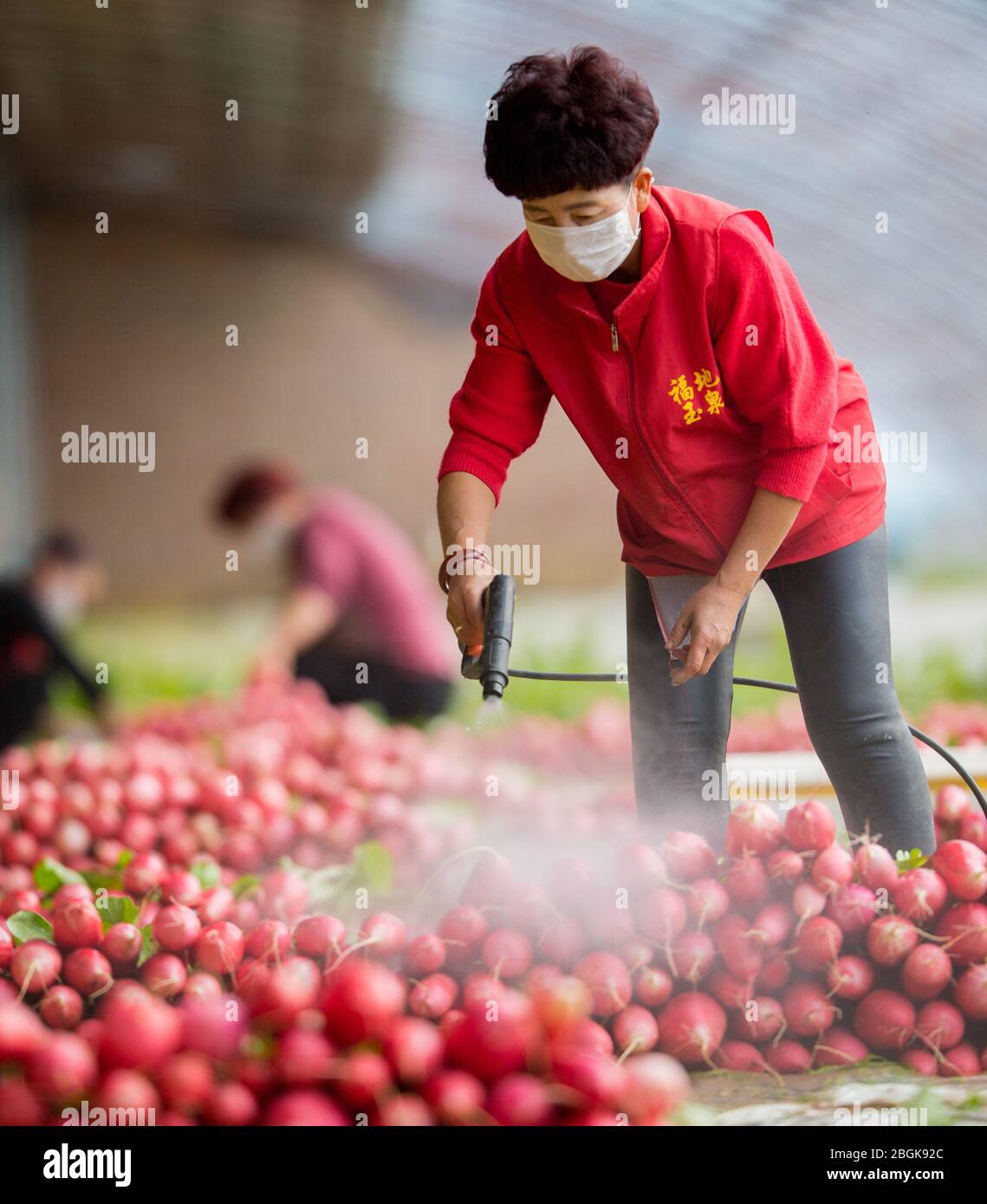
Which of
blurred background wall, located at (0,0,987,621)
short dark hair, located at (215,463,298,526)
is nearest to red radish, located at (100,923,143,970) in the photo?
blurred background wall, located at (0,0,987,621)

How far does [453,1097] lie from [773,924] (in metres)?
0.37

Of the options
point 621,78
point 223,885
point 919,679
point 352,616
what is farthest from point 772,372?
point 352,616

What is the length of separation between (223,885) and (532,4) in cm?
117

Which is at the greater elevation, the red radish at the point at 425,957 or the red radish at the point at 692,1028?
the red radish at the point at 425,957

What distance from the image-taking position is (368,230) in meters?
3.33

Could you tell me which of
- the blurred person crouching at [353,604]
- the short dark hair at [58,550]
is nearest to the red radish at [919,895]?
the blurred person crouching at [353,604]

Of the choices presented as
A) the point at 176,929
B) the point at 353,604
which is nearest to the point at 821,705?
the point at 176,929

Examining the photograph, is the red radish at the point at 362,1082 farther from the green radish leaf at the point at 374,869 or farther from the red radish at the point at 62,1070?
the green radish leaf at the point at 374,869

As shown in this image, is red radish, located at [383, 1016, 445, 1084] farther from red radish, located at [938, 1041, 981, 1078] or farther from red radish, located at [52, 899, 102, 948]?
red radish, located at [938, 1041, 981, 1078]

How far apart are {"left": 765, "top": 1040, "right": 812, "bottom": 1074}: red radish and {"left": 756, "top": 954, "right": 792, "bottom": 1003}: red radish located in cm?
5

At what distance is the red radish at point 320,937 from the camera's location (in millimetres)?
1001

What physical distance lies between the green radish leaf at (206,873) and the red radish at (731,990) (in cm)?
60

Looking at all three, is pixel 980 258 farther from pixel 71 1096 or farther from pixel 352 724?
pixel 71 1096

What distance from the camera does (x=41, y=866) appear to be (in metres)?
1.28
